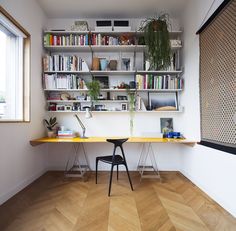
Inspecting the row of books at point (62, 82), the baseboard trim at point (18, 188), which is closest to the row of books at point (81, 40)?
the row of books at point (62, 82)

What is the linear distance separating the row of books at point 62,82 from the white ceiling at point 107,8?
3.91 feet

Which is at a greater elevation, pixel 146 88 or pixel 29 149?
pixel 146 88

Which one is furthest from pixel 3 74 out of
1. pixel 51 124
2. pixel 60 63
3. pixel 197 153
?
pixel 197 153

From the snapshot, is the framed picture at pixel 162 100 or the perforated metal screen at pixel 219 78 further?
the framed picture at pixel 162 100

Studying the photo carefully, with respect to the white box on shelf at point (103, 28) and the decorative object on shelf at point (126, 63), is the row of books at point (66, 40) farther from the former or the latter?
the decorative object on shelf at point (126, 63)

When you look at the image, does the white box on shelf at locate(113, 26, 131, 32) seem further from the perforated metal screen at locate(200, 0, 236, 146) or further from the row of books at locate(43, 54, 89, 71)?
the perforated metal screen at locate(200, 0, 236, 146)

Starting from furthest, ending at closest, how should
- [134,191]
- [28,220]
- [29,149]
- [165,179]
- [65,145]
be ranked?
[65,145] → [165,179] → [29,149] → [134,191] → [28,220]

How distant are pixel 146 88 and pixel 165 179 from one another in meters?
1.60

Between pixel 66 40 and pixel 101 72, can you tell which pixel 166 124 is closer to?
pixel 101 72

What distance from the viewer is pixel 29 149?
9.62 feet

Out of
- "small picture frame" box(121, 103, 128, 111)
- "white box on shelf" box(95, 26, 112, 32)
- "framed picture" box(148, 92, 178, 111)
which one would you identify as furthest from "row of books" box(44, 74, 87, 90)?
"framed picture" box(148, 92, 178, 111)

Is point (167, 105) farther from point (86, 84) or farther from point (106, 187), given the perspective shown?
point (106, 187)

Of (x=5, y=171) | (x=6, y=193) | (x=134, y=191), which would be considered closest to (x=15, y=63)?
(x=5, y=171)

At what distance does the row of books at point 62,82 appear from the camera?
3416mm
